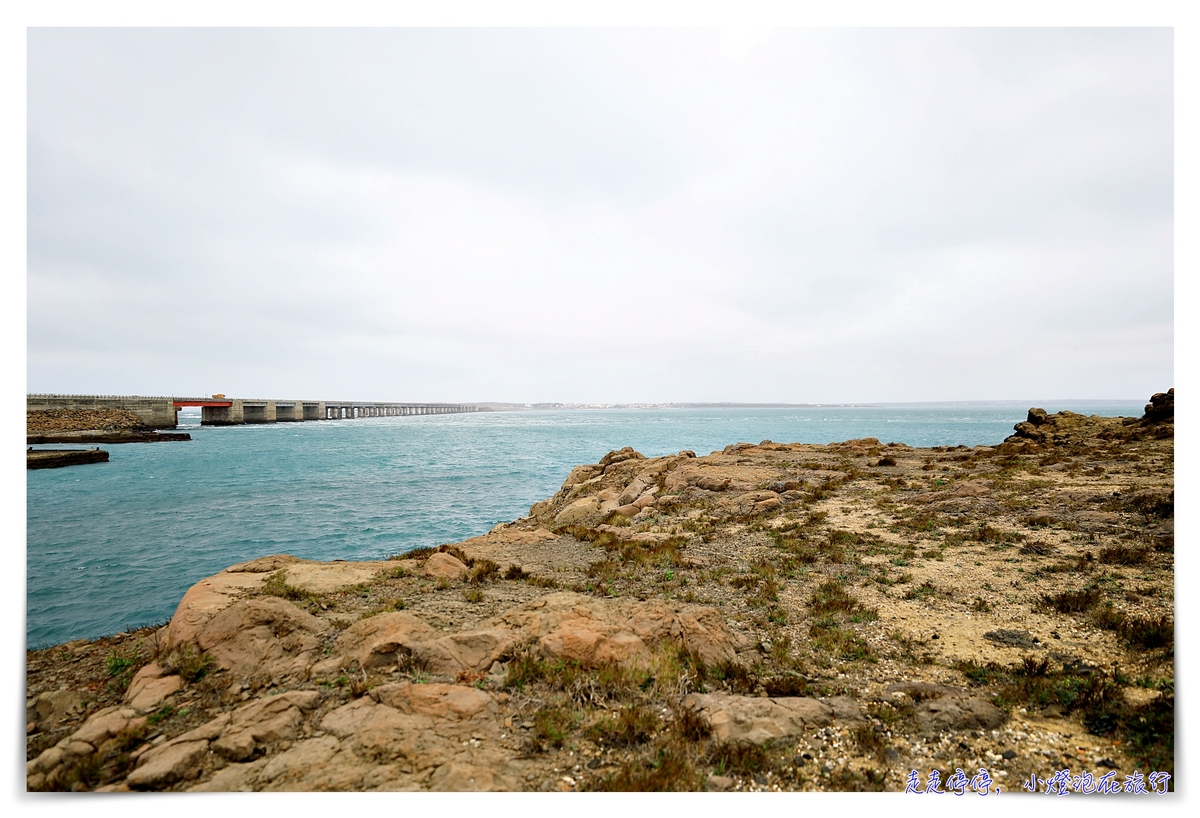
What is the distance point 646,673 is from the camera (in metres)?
6.64

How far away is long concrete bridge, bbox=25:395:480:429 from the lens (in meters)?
76.6

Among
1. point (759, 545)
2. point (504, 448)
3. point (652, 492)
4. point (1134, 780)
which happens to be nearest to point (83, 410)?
point (504, 448)

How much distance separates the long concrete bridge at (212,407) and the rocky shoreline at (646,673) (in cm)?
4059

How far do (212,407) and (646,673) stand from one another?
146 metres

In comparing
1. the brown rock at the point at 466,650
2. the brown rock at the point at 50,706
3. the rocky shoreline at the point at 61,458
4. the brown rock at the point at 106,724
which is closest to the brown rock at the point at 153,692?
the brown rock at the point at 106,724

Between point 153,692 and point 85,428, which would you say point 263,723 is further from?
point 85,428

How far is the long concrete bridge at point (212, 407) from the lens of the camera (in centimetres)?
7656

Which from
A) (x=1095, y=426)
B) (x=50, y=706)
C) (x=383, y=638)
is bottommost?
(x=50, y=706)

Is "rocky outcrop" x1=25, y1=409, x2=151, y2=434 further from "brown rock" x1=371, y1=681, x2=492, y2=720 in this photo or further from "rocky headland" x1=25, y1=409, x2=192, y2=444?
"brown rock" x1=371, y1=681, x2=492, y2=720

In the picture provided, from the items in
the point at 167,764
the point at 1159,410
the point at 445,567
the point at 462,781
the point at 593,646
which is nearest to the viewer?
the point at 462,781

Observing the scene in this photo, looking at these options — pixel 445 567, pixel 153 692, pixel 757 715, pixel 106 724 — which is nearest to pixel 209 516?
pixel 445 567

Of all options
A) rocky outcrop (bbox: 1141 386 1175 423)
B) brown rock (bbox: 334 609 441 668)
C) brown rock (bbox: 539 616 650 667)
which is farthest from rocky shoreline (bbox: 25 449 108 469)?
rocky outcrop (bbox: 1141 386 1175 423)

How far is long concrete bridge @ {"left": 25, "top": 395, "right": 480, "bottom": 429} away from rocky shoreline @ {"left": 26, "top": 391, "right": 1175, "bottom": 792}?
133 feet

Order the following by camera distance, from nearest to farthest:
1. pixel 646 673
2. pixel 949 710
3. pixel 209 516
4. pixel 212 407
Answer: pixel 949 710 < pixel 646 673 < pixel 209 516 < pixel 212 407
